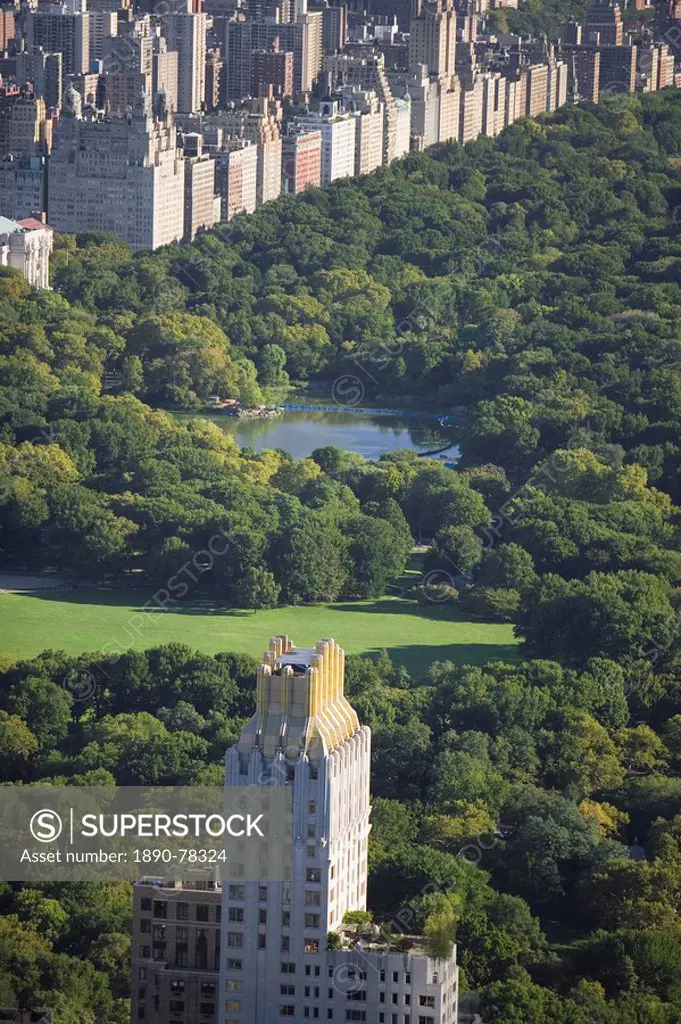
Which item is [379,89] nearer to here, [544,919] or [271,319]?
[271,319]

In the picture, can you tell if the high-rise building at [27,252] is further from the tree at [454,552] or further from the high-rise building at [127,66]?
the tree at [454,552]

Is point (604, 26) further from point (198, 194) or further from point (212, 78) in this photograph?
point (198, 194)

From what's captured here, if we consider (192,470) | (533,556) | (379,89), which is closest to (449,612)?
(533,556)

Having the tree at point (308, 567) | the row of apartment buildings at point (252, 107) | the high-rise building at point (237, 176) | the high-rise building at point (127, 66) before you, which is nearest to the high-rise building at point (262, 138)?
the row of apartment buildings at point (252, 107)

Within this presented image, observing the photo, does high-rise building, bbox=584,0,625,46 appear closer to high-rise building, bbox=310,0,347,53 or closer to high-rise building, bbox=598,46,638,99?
high-rise building, bbox=598,46,638,99

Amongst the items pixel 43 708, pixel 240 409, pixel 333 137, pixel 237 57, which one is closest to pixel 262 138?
pixel 333 137

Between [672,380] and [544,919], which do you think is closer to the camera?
[544,919]
